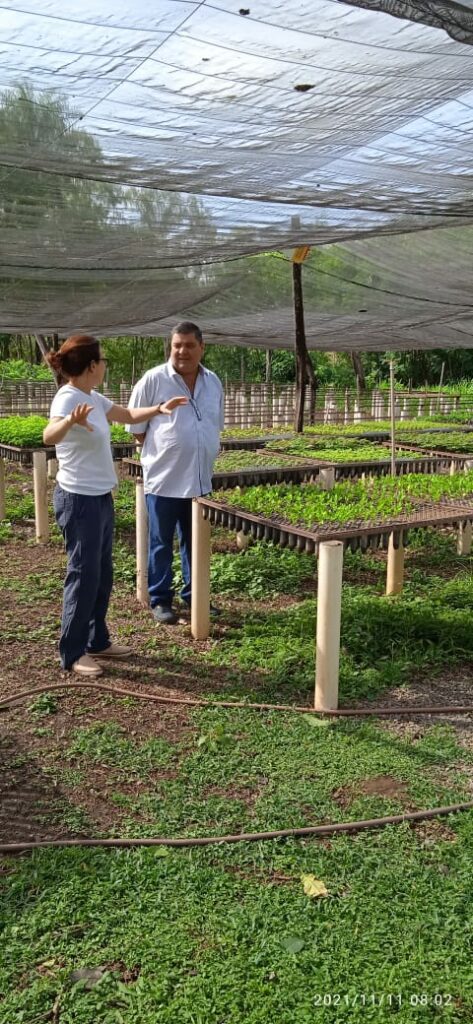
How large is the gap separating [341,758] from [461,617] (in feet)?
5.89

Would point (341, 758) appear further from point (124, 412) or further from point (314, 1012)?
point (124, 412)

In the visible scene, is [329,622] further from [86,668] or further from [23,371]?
[23,371]

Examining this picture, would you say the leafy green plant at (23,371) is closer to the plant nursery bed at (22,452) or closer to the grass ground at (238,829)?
the plant nursery bed at (22,452)

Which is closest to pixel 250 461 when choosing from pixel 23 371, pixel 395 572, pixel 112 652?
pixel 395 572

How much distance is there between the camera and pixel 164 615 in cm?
448

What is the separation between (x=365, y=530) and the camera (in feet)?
12.0

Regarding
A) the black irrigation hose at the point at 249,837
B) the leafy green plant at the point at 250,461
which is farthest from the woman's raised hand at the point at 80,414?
the leafy green plant at the point at 250,461

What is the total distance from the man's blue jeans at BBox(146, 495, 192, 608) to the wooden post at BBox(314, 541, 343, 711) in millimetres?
1268

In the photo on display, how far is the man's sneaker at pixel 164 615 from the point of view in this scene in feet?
14.7

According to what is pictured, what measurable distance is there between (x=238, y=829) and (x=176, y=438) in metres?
2.31

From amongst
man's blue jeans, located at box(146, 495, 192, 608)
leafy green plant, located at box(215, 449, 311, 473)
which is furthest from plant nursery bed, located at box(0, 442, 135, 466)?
man's blue jeans, located at box(146, 495, 192, 608)

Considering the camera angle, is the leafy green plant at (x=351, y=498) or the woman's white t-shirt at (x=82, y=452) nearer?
the woman's white t-shirt at (x=82, y=452)

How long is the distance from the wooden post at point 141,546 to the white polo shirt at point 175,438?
43cm

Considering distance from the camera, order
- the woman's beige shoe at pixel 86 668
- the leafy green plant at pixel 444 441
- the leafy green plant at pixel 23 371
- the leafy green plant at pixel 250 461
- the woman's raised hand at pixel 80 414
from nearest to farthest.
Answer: the woman's raised hand at pixel 80 414
the woman's beige shoe at pixel 86 668
the leafy green plant at pixel 250 461
the leafy green plant at pixel 444 441
the leafy green plant at pixel 23 371
